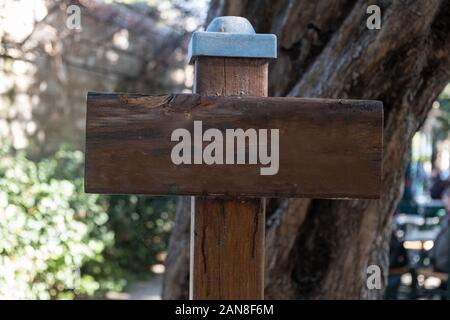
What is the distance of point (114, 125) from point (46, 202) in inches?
158

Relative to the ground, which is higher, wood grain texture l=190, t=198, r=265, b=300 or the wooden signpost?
the wooden signpost

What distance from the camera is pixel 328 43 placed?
3041mm

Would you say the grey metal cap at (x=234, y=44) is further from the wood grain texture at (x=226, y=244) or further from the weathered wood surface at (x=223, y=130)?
the weathered wood surface at (x=223, y=130)

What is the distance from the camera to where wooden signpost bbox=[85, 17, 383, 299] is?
148 centimetres

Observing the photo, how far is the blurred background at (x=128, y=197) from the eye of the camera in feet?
9.86

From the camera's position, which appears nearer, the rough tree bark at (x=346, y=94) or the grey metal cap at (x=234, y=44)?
the grey metal cap at (x=234, y=44)

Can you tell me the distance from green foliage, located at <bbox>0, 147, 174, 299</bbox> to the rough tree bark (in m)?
1.86

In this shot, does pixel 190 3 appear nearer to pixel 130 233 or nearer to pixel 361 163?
pixel 130 233

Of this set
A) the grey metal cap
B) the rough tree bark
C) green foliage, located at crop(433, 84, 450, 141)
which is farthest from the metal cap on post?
green foliage, located at crop(433, 84, 450, 141)

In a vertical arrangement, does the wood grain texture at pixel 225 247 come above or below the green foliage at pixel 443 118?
below

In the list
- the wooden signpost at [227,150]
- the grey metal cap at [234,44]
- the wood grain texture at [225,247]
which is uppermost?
the grey metal cap at [234,44]

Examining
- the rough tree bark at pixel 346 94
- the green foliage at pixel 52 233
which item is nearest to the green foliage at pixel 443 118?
the green foliage at pixel 52 233

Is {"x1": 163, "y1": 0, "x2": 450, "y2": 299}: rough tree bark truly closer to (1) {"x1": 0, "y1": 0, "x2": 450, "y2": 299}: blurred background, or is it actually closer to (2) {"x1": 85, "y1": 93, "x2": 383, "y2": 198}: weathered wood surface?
(1) {"x1": 0, "y1": 0, "x2": 450, "y2": 299}: blurred background
